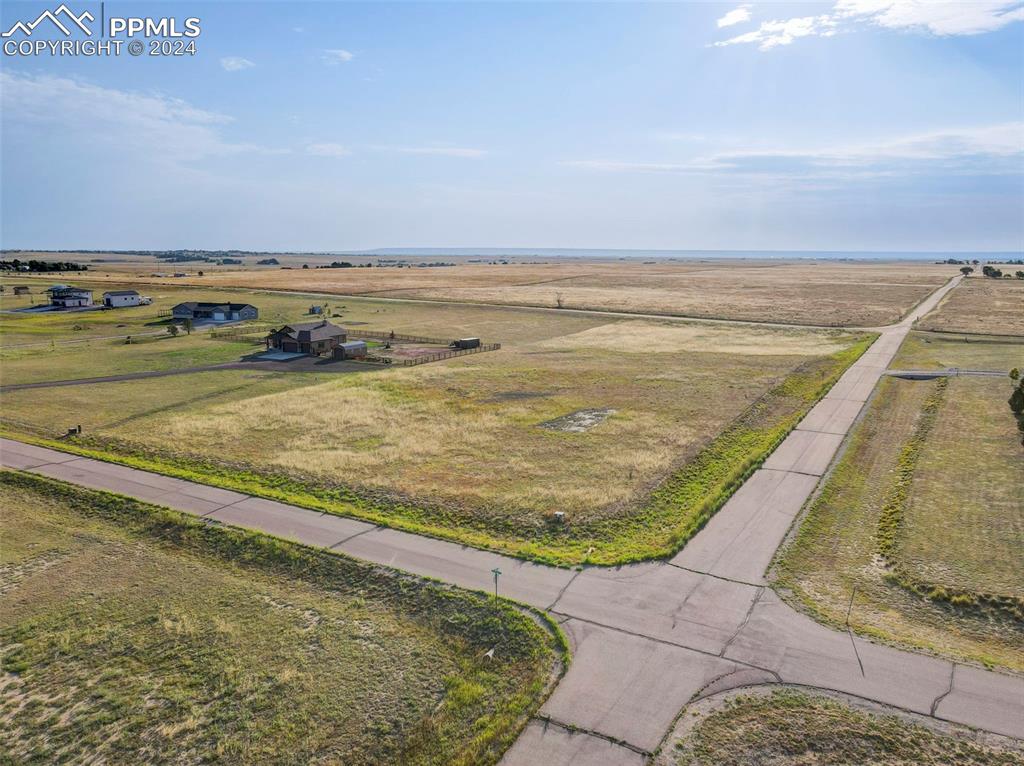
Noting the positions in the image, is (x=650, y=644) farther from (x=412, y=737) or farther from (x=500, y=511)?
(x=500, y=511)

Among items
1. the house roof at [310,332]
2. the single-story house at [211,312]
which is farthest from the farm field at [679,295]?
the house roof at [310,332]

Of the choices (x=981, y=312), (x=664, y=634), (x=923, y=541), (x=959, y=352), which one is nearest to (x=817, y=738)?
(x=664, y=634)

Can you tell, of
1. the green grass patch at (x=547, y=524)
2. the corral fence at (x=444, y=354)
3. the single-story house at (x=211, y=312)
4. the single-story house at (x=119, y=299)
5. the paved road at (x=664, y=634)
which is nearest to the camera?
the paved road at (x=664, y=634)

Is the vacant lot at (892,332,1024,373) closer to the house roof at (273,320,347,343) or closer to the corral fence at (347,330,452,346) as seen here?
the corral fence at (347,330,452,346)

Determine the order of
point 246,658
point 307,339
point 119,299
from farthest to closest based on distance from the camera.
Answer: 1. point 119,299
2. point 307,339
3. point 246,658

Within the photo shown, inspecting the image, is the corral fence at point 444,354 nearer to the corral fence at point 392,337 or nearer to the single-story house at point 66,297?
the corral fence at point 392,337

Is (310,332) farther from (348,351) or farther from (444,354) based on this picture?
(444,354)
